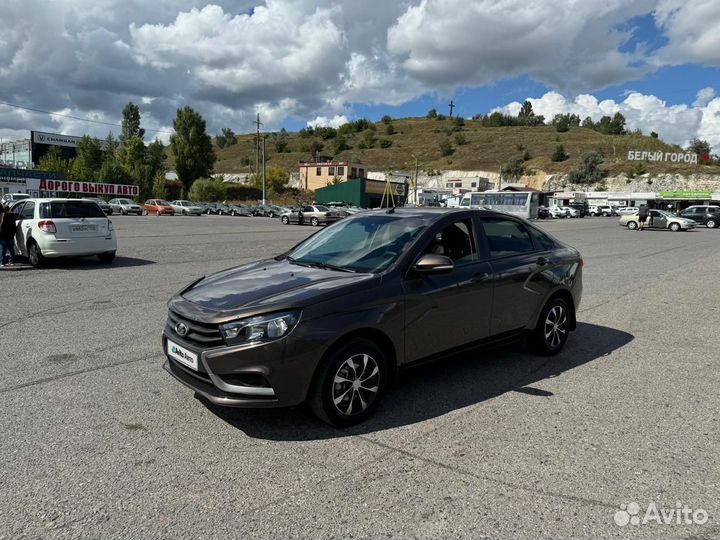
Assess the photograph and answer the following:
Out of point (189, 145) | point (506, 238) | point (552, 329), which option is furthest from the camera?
point (189, 145)

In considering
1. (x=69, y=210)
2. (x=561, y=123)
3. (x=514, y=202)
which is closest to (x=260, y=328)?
(x=69, y=210)

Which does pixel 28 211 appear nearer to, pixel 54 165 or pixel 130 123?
pixel 54 165

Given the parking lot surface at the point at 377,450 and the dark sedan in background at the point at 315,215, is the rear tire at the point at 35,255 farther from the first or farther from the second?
the dark sedan in background at the point at 315,215

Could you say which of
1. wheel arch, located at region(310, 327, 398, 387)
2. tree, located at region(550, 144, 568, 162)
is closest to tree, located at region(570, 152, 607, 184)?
tree, located at region(550, 144, 568, 162)

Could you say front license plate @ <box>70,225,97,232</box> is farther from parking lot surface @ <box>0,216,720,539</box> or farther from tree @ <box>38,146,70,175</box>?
tree @ <box>38,146,70,175</box>

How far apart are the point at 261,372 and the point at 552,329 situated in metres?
3.46

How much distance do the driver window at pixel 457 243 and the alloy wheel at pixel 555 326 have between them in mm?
1371

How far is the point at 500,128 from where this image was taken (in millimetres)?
155750

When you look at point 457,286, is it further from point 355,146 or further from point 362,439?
point 355,146

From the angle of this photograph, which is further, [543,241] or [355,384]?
[543,241]

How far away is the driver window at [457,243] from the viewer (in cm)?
449

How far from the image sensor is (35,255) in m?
11.5

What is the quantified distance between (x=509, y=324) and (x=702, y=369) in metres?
2.13

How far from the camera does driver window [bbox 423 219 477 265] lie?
177 inches
